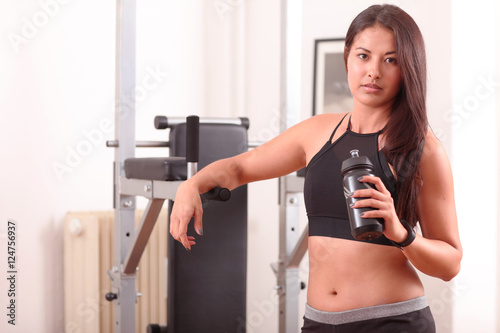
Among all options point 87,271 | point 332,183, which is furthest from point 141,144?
point 332,183

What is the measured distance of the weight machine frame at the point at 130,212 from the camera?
2131 mm

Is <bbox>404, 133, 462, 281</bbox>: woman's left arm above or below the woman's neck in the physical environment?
below

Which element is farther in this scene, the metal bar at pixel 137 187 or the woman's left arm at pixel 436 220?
the metal bar at pixel 137 187

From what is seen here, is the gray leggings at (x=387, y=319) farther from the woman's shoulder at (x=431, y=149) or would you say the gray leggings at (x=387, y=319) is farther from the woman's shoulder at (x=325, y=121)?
the woman's shoulder at (x=325, y=121)

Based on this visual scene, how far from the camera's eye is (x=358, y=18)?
3.72 feet

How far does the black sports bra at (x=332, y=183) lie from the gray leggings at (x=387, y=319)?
12 cm

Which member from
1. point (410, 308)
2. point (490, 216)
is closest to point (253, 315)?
point (490, 216)

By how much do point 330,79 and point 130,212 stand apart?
134 cm

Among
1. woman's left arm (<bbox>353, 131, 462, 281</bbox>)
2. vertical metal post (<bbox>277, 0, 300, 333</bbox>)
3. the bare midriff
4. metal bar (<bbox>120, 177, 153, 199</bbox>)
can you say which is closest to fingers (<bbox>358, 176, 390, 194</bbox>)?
woman's left arm (<bbox>353, 131, 462, 281</bbox>)

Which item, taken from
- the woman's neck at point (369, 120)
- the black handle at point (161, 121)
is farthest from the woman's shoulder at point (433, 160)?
the black handle at point (161, 121)

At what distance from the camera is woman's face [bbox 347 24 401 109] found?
3.52 ft

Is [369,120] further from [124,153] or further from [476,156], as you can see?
[476,156]

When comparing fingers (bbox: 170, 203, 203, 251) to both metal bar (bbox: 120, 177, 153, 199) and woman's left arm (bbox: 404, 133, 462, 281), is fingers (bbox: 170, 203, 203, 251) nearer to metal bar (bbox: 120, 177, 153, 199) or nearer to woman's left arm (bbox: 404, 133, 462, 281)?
woman's left arm (bbox: 404, 133, 462, 281)

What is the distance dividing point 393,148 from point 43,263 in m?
2.03
